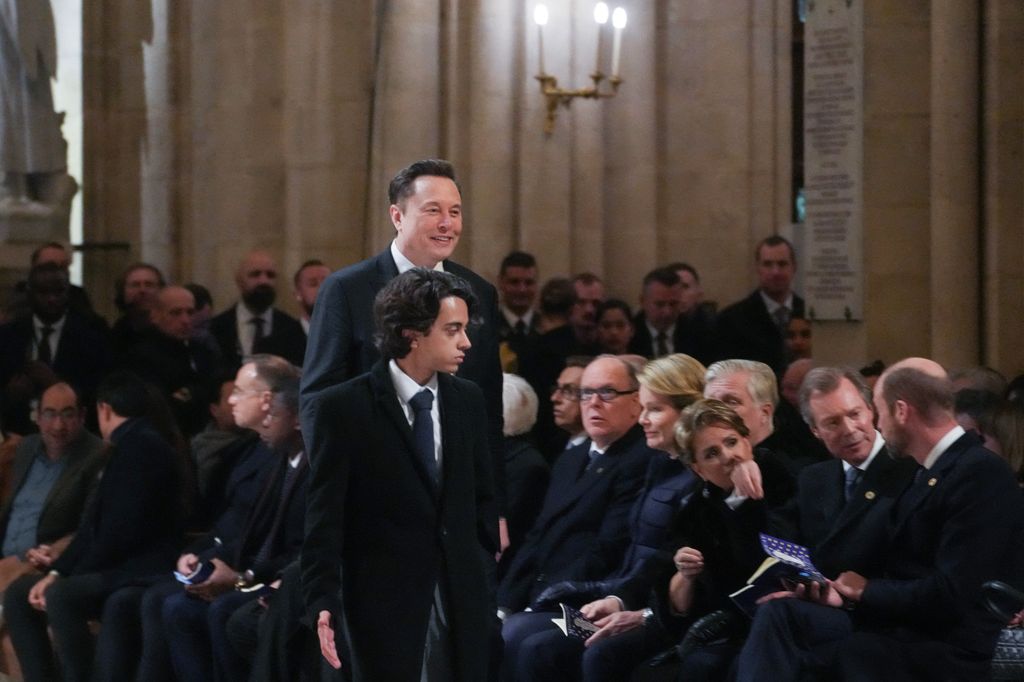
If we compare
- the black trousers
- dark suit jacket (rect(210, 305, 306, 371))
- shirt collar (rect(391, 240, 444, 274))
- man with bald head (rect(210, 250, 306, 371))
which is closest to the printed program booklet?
shirt collar (rect(391, 240, 444, 274))

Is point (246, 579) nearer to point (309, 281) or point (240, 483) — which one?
point (240, 483)

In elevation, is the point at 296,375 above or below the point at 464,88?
below

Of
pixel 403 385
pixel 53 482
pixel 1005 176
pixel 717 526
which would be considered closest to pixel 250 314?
pixel 53 482

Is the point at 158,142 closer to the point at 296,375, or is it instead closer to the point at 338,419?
the point at 296,375

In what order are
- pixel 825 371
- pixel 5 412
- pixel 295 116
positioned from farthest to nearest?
pixel 295 116 → pixel 5 412 → pixel 825 371

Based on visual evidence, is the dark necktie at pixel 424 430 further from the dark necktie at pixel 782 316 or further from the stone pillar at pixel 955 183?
the dark necktie at pixel 782 316

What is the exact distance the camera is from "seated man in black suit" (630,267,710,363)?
939cm

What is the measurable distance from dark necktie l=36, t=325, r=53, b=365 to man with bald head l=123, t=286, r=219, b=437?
54 cm

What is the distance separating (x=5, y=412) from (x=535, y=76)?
362 cm

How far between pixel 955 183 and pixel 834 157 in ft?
1.84

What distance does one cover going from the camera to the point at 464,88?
1113 cm

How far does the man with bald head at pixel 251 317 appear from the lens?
10242mm

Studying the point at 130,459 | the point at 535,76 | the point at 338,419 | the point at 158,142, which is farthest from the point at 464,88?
the point at 338,419

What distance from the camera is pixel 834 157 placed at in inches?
320
